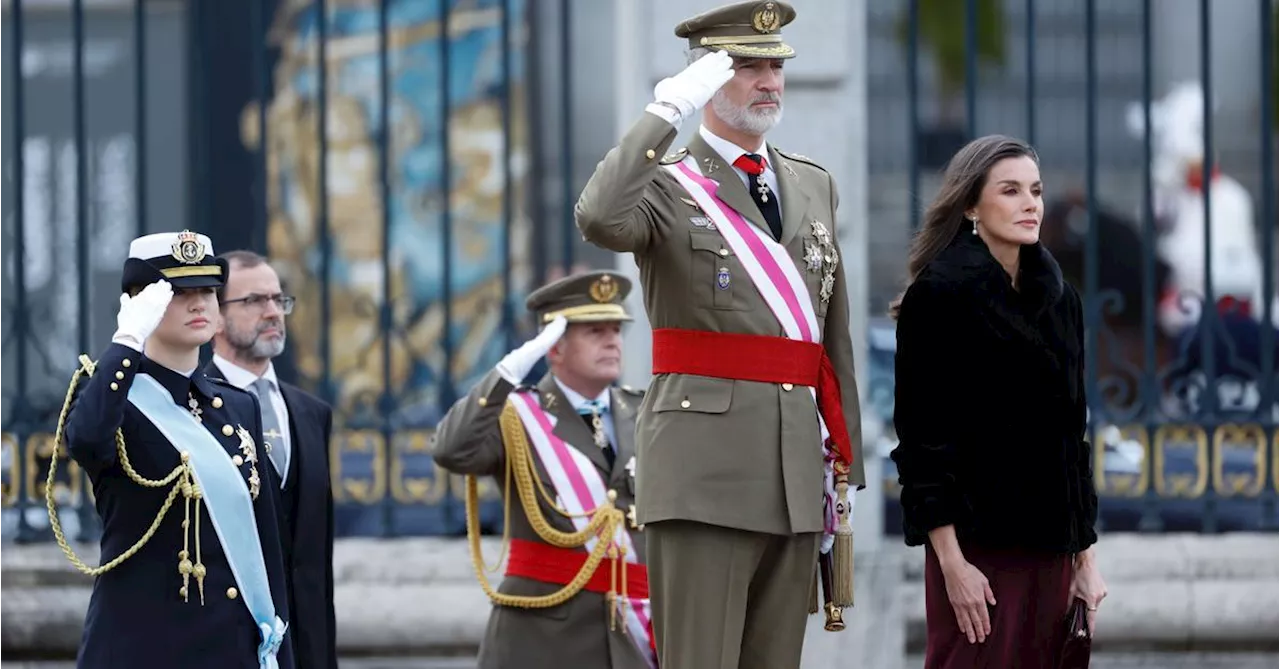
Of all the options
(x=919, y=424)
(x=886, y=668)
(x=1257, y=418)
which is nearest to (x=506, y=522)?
(x=886, y=668)

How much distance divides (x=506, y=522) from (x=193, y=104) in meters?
2.31

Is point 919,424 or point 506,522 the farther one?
point 506,522

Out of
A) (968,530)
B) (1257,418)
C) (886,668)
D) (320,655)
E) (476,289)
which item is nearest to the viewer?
(968,530)

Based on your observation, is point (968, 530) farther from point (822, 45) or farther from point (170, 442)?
point (822, 45)

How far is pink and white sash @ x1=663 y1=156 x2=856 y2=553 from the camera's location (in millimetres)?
5168

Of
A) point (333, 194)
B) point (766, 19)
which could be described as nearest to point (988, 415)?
point (766, 19)

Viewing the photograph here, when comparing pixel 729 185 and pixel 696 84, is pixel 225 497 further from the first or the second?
pixel 696 84

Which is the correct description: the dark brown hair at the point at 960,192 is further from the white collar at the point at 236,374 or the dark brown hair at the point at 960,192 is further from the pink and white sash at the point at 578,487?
the white collar at the point at 236,374

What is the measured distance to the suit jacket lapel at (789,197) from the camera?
5.24m

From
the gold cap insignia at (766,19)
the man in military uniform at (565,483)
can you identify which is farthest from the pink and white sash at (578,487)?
the gold cap insignia at (766,19)

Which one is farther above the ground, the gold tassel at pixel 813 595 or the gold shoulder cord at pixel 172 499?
the gold shoulder cord at pixel 172 499

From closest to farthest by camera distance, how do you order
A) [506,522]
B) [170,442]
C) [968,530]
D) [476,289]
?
[968,530]
[170,442]
[506,522]
[476,289]

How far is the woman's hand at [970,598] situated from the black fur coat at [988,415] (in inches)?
3.1

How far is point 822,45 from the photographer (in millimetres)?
7562
